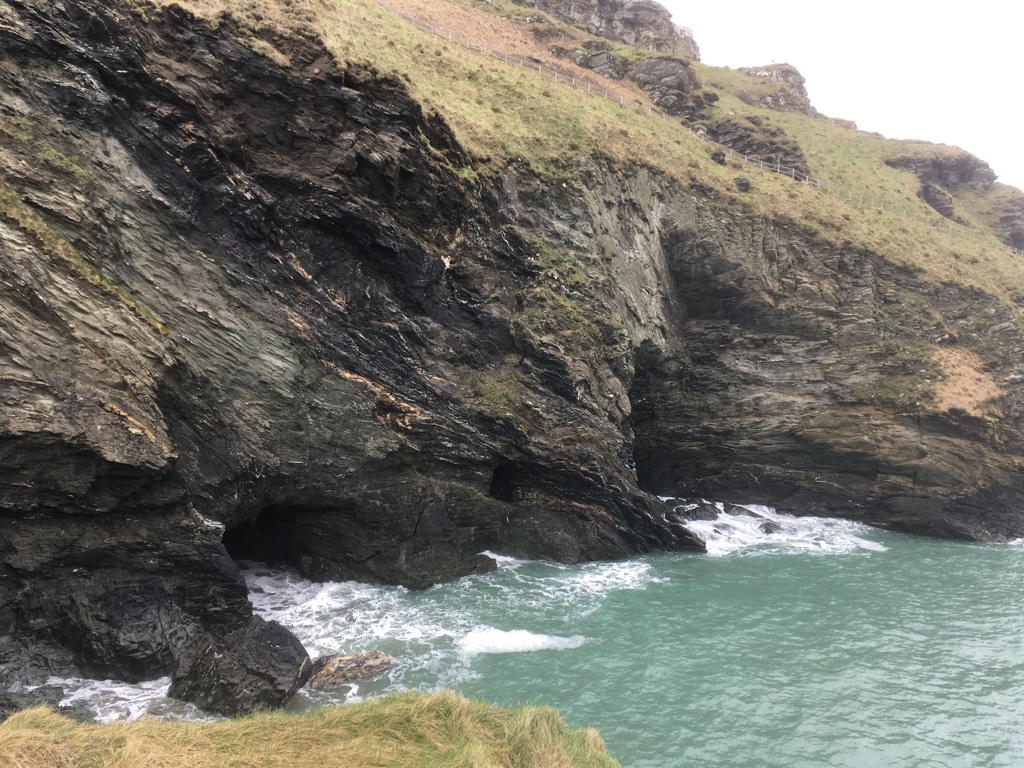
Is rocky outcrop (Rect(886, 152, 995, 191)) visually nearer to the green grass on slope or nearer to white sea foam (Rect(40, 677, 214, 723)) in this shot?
the green grass on slope

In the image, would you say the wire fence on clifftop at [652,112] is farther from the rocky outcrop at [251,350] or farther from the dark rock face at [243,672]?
the dark rock face at [243,672]

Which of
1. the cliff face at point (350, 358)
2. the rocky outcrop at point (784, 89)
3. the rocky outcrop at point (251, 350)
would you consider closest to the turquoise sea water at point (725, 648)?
the rocky outcrop at point (251, 350)

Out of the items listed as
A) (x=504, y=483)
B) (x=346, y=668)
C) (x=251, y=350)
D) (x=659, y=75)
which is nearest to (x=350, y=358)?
A: (x=251, y=350)

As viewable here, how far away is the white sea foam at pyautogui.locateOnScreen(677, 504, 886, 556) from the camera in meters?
27.0

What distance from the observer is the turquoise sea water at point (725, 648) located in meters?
12.5

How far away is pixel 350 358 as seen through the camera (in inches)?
790

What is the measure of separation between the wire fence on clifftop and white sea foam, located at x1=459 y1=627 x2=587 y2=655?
43.0 metres

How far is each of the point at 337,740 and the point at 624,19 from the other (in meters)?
91.4

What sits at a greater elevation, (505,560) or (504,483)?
(504,483)

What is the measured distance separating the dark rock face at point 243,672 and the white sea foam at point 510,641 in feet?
14.9

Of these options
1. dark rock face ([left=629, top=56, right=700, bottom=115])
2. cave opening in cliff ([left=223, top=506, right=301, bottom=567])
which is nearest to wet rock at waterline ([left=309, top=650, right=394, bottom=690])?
cave opening in cliff ([left=223, top=506, right=301, bottom=567])

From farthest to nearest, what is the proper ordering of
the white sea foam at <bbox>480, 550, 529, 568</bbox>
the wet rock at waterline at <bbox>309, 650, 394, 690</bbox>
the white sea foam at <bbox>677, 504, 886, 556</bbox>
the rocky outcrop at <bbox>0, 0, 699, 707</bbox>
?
the white sea foam at <bbox>677, 504, 886, 556</bbox>
the white sea foam at <bbox>480, 550, 529, 568</bbox>
the wet rock at waterline at <bbox>309, 650, 394, 690</bbox>
the rocky outcrop at <bbox>0, 0, 699, 707</bbox>

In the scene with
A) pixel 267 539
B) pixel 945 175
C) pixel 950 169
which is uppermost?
pixel 950 169

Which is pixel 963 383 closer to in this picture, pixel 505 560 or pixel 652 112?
pixel 505 560
